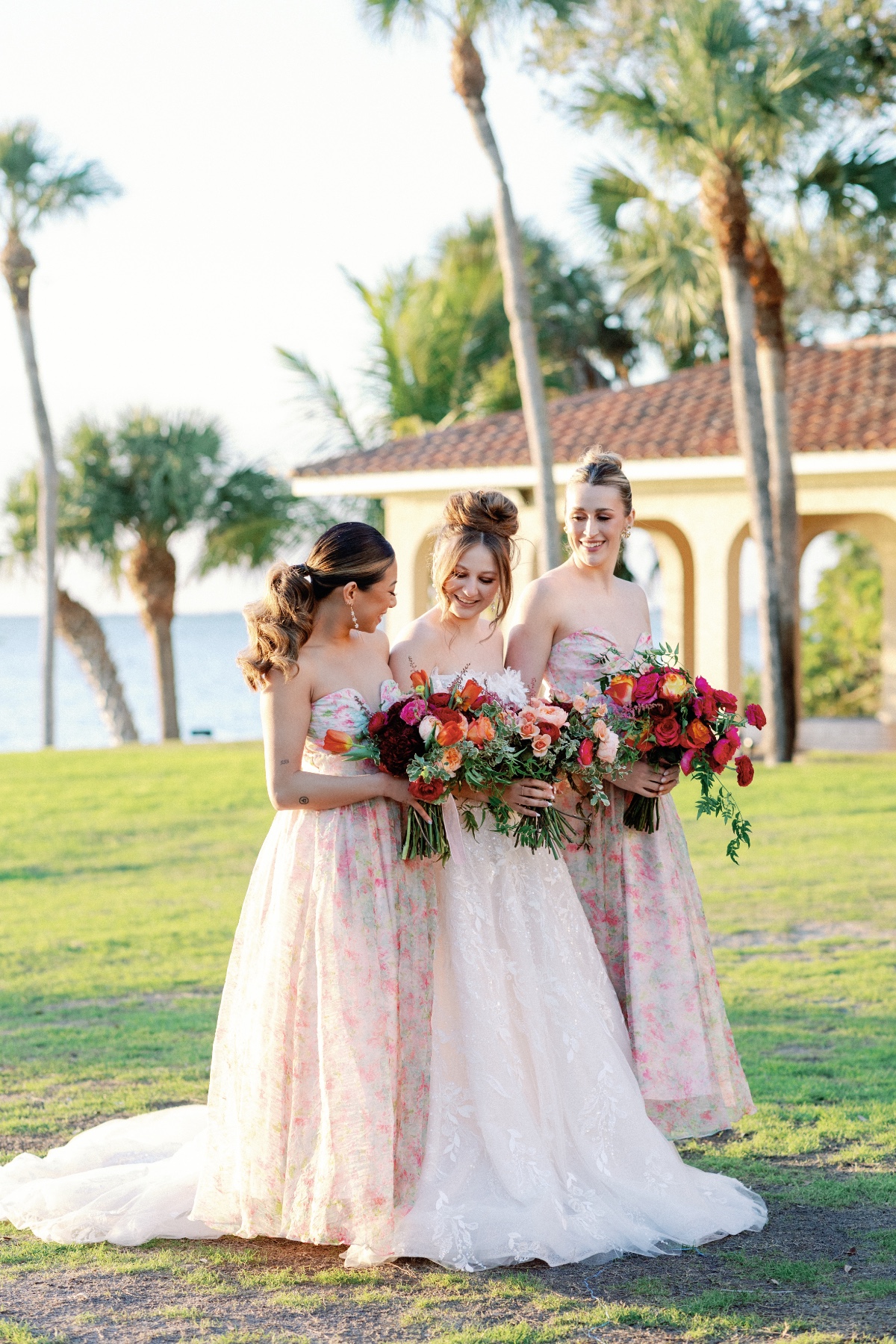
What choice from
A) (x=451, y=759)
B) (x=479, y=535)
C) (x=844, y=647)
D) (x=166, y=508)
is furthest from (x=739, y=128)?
(x=451, y=759)

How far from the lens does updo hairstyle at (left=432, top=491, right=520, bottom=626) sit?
14.1 ft

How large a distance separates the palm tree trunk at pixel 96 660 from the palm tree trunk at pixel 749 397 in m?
13.4

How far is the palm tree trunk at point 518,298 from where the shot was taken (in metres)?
16.7

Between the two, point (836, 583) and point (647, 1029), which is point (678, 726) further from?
point (836, 583)

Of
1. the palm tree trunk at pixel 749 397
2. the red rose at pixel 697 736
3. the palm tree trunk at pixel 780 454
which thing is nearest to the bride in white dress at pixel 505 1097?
the red rose at pixel 697 736

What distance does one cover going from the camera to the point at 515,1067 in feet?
13.5

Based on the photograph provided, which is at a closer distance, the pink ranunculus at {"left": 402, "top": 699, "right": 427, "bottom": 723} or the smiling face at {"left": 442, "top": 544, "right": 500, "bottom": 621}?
the pink ranunculus at {"left": 402, "top": 699, "right": 427, "bottom": 723}

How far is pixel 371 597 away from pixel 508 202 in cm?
1377

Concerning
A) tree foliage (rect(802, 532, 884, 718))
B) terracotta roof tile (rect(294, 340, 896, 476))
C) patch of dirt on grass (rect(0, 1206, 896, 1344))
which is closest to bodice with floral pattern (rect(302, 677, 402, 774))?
patch of dirt on grass (rect(0, 1206, 896, 1344))

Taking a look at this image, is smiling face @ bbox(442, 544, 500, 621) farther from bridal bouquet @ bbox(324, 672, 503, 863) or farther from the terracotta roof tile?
the terracotta roof tile

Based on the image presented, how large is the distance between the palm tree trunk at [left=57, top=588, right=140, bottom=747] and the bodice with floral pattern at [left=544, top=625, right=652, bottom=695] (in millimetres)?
22257

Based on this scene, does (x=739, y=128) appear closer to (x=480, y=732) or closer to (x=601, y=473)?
(x=601, y=473)

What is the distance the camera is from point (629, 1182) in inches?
A: 163

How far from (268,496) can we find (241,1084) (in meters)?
20.8
